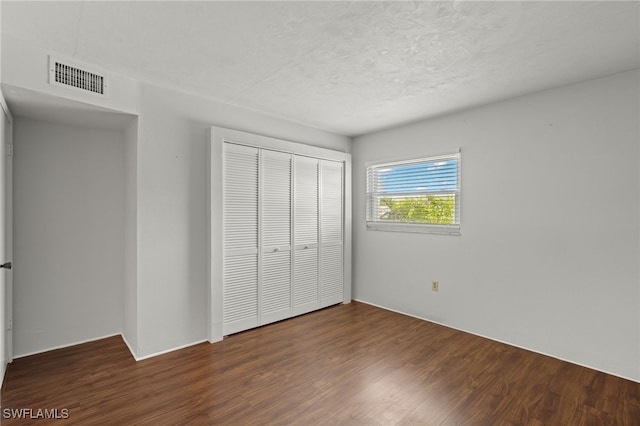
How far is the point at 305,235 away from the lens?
3992 mm

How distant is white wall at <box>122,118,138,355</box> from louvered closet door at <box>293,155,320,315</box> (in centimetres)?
A: 171

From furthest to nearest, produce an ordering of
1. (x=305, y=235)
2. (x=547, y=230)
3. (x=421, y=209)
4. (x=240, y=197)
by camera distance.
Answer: (x=305, y=235)
(x=421, y=209)
(x=240, y=197)
(x=547, y=230)

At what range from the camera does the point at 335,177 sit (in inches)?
172

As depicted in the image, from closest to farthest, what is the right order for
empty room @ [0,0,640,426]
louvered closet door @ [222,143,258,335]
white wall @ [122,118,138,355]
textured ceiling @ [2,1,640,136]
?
textured ceiling @ [2,1,640,136] → empty room @ [0,0,640,426] → white wall @ [122,118,138,355] → louvered closet door @ [222,143,258,335]

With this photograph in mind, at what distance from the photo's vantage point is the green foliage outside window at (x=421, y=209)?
3639 mm

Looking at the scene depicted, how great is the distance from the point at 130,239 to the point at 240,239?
1.04 meters

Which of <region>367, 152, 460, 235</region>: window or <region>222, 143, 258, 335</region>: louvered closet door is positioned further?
<region>367, 152, 460, 235</region>: window

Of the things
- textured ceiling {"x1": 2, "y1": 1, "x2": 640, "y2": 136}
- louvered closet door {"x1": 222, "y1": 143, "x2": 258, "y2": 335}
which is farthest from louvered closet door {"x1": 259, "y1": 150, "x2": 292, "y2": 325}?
textured ceiling {"x1": 2, "y1": 1, "x2": 640, "y2": 136}

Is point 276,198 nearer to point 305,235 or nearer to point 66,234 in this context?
point 305,235

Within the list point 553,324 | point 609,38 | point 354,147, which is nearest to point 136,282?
point 354,147

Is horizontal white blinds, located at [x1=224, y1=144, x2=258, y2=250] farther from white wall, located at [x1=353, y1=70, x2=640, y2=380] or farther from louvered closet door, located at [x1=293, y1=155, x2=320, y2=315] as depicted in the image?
white wall, located at [x1=353, y1=70, x2=640, y2=380]

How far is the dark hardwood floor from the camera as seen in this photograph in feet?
6.61

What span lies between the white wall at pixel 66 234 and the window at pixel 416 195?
124 inches

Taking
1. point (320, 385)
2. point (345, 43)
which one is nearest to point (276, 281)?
point (320, 385)
